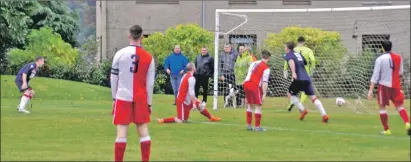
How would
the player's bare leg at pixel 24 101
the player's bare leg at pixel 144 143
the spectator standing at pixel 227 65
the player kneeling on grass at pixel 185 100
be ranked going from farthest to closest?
the spectator standing at pixel 227 65, the player's bare leg at pixel 24 101, the player kneeling on grass at pixel 185 100, the player's bare leg at pixel 144 143

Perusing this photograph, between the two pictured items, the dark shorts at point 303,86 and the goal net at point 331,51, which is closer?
the dark shorts at point 303,86

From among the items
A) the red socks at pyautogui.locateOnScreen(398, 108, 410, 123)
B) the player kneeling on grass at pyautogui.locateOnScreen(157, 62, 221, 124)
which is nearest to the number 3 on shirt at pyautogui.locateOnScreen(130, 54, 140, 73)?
the red socks at pyautogui.locateOnScreen(398, 108, 410, 123)

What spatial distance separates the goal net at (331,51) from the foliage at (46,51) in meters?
9.26

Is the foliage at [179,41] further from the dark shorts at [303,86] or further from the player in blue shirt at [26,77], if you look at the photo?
the dark shorts at [303,86]

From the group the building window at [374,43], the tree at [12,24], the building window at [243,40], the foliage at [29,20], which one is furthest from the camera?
the foliage at [29,20]

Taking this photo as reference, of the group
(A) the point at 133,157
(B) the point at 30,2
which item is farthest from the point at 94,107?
(B) the point at 30,2

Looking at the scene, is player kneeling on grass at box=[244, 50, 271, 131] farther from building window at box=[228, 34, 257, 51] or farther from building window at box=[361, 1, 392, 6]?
building window at box=[361, 1, 392, 6]

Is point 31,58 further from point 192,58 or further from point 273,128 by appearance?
point 273,128

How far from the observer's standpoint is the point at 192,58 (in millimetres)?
33219

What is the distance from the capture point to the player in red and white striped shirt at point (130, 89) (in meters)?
10.9

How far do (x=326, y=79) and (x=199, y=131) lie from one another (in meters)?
9.49

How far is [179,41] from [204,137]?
20056mm

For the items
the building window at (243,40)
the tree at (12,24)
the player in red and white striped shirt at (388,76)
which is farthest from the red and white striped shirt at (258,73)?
the tree at (12,24)

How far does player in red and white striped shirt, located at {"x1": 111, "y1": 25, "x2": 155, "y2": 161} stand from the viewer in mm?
10938
